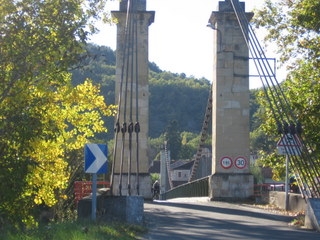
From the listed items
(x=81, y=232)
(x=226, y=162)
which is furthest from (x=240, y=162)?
(x=81, y=232)

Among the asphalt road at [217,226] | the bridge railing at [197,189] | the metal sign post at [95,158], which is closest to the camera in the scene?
the asphalt road at [217,226]

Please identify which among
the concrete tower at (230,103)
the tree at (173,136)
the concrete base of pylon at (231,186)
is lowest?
A: the concrete base of pylon at (231,186)

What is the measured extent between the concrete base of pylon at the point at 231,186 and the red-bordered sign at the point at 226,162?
0.33 meters

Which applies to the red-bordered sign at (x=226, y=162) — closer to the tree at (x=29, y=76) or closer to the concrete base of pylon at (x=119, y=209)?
the concrete base of pylon at (x=119, y=209)

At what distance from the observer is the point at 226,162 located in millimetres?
28391

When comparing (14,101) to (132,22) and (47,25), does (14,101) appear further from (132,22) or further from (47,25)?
(132,22)

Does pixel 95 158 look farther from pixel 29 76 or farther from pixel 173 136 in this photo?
pixel 173 136

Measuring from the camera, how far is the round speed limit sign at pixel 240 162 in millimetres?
28422

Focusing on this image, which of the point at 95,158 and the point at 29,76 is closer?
the point at 29,76

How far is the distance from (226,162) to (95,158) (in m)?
15.4

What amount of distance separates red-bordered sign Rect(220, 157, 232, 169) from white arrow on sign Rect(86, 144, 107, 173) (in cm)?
1528

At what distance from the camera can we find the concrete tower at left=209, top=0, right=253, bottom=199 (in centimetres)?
2841

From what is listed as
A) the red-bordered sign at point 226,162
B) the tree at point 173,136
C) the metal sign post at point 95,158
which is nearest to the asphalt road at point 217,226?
the metal sign post at point 95,158

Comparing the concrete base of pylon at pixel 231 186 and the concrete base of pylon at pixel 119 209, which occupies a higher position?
the concrete base of pylon at pixel 231 186
